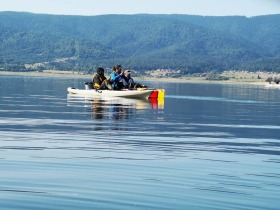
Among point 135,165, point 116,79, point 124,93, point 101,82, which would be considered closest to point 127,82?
point 116,79

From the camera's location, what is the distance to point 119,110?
37.3 meters

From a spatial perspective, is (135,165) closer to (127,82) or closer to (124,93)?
(124,93)

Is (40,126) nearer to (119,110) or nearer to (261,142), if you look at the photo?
(261,142)

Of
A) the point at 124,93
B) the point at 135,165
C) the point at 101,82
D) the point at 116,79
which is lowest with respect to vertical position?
the point at 124,93

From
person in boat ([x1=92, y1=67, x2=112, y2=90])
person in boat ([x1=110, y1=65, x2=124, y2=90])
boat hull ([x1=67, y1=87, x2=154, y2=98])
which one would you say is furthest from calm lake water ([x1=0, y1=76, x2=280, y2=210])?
person in boat ([x1=92, y1=67, x2=112, y2=90])

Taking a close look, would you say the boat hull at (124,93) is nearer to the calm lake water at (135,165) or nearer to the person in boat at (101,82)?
the person in boat at (101,82)

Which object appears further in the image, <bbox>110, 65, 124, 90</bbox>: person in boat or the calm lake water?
<bbox>110, 65, 124, 90</bbox>: person in boat

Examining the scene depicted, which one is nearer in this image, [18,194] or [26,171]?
[18,194]

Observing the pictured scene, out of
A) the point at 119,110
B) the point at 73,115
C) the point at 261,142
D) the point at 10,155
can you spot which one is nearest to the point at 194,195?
the point at 10,155

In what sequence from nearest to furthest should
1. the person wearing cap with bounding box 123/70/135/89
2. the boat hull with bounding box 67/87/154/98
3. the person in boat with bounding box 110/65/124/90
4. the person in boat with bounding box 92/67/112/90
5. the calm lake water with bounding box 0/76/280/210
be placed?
the calm lake water with bounding box 0/76/280/210 → the boat hull with bounding box 67/87/154/98 → the person in boat with bounding box 110/65/124/90 → the person wearing cap with bounding box 123/70/135/89 → the person in boat with bounding box 92/67/112/90

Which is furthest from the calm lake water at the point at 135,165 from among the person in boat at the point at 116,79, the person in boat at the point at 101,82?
the person in boat at the point at 101,82

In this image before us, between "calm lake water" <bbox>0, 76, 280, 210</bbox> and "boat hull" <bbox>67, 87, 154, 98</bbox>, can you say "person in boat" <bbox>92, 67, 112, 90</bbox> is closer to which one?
"boat hull" <bbox>67, 87, 154, 98</bbox>

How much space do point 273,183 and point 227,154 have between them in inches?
182

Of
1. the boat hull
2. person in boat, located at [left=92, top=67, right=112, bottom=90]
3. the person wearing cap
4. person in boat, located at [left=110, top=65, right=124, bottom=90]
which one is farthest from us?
person in boat, located at [left=92, top=67, right=112, bottom=90]
